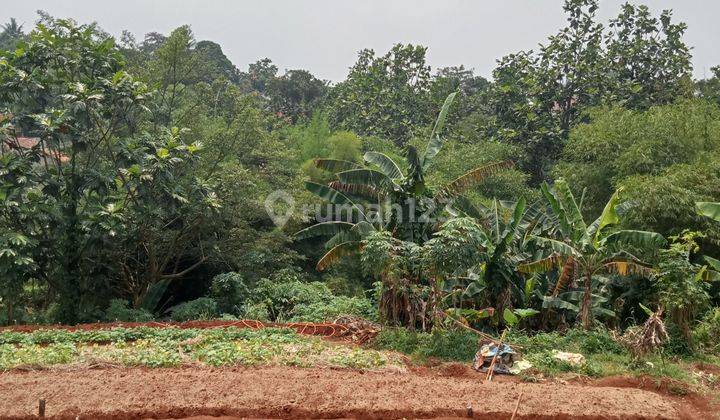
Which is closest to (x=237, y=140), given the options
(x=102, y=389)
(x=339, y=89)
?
(x=102, y=389)

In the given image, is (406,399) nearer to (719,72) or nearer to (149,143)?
(149,143)

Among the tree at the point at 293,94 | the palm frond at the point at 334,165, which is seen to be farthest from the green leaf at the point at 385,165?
the tree at the point at 293,94

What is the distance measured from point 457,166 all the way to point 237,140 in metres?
7.58

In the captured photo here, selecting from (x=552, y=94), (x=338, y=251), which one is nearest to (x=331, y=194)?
(x=338, y=251)

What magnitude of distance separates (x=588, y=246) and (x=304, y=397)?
611 cm

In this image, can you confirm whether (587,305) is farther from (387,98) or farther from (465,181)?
(387,98)

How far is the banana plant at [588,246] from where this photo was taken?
36.5 feet

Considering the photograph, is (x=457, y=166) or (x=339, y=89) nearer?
(x=457, y=166)

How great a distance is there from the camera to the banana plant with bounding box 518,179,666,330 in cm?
1112

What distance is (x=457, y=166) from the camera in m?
21.4

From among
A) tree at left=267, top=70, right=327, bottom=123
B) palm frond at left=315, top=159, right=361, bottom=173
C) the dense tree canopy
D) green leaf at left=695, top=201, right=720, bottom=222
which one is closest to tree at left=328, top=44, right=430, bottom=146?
tree at left=267, top=70, right=327, bottom=123

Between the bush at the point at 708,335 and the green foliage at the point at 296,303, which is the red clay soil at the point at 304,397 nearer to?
the bush at the point at 708,335

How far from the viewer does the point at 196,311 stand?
1424cm

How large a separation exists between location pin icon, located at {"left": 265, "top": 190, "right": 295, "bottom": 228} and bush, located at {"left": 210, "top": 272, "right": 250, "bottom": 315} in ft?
8.95
